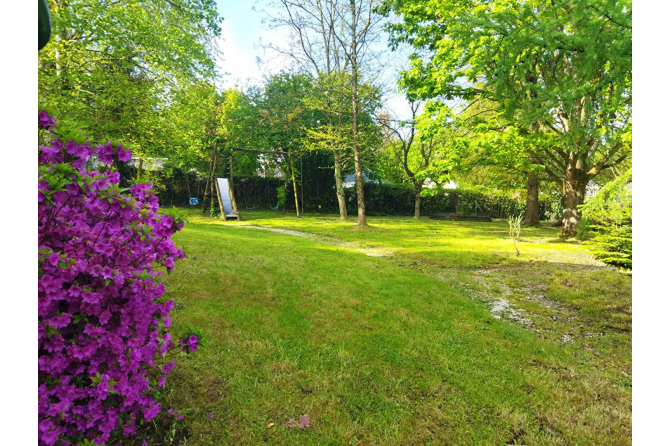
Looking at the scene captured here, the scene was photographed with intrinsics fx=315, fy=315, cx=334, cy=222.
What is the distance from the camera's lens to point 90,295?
1.45 metres

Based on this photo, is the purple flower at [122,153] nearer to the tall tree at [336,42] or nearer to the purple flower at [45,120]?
the purple flower at [45,120]

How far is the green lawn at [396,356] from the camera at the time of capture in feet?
6.87

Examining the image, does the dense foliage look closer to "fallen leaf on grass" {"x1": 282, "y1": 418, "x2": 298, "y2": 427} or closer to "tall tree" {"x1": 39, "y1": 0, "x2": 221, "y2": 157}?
"fallen leaf on grass" {"x1": 282, "y1": 418, "x2": 298, "y2": 427}

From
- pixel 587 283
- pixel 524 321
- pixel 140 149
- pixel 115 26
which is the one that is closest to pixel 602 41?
pixel 524 321

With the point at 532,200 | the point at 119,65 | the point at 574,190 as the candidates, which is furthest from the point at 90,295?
the point at 532,200

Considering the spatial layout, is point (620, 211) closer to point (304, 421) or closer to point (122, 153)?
point (304, 421)

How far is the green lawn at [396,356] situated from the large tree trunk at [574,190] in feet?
19.4

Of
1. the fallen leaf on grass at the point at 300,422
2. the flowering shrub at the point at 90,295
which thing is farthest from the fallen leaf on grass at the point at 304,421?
the flowering shrub at the point at 90,295

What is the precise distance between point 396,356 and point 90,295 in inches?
97.9

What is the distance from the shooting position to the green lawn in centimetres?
209

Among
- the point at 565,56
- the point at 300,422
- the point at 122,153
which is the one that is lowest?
the point at 300,422
